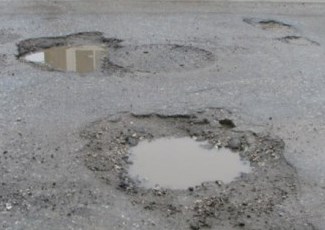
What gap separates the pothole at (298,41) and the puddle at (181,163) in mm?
3643

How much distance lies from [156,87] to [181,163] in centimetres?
176

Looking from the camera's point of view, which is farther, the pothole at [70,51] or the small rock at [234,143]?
the pothole at [70,51]

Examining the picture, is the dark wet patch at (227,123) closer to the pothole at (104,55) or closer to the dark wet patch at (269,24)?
the pothole at (104,55)

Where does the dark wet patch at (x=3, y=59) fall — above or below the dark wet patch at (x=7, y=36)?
below

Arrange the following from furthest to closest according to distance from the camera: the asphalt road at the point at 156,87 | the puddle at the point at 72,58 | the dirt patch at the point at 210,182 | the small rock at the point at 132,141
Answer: the puddle at the point at 72,58 → the small rock at the point at 132,141 → the asphalt road at the point at 156,87 → the dirt patch at the point at 210,182

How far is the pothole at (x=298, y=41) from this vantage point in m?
8.97

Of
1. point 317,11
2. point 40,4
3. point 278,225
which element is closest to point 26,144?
point 278,225

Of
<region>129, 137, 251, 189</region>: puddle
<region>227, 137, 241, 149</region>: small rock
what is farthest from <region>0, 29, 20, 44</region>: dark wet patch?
<region>227, 137, 241, 149</region>: small rock

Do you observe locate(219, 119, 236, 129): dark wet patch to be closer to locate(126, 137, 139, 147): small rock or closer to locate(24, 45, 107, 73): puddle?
locate(126, 137, 139, 147): small rock

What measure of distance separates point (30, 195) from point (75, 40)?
4.00m

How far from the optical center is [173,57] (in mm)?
8125

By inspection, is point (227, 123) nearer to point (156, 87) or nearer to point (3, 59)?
point (156, 87)

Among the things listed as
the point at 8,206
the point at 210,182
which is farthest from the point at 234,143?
the point at 8,206

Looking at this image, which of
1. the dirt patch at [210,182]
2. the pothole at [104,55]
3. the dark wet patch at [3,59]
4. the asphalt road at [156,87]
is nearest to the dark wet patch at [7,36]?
the asphalt road at [156,87]
